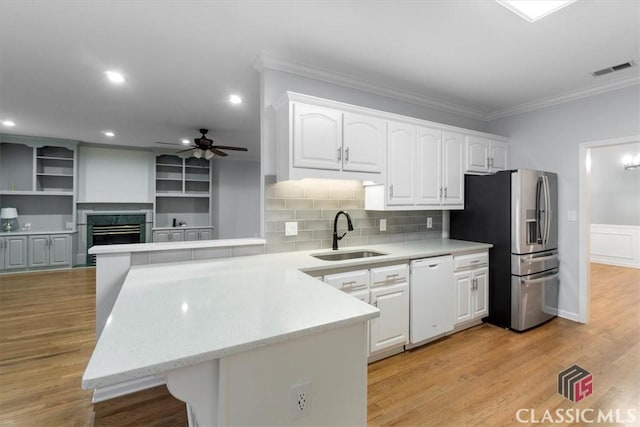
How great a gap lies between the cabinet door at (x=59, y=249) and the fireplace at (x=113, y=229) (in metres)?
0.39

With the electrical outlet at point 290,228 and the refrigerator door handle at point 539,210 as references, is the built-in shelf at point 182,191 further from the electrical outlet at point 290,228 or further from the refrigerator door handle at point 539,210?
the refrigerator door handle at point 539,210

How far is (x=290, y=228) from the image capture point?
2662 millimetres

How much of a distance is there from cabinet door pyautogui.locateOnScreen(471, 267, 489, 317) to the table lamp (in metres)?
8.07

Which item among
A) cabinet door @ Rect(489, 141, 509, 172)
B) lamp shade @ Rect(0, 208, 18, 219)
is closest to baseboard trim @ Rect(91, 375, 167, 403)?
cabinet door @ Rect(489, 141, 509, 172)

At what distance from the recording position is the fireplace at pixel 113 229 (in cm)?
630

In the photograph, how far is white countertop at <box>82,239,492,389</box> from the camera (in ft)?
2.74

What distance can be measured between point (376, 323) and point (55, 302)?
4.44 m

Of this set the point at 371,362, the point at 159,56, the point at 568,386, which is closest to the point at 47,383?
the point at 371,362

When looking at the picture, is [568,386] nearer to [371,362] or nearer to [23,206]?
[371,362]

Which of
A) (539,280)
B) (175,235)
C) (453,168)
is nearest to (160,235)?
(175,235)

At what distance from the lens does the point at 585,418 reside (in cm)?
180

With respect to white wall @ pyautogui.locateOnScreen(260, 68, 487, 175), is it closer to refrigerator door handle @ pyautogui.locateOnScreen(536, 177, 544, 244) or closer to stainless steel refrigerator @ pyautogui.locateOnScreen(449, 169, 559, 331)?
stainless steel refrigerator @ pyautogui.locateOnScreen(449, 169, 559, 331)

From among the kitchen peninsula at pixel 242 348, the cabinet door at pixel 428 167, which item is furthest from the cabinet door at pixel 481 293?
the kitchen peninsula at pixel 242 348

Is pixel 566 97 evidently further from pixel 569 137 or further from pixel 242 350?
pixel 242 350
